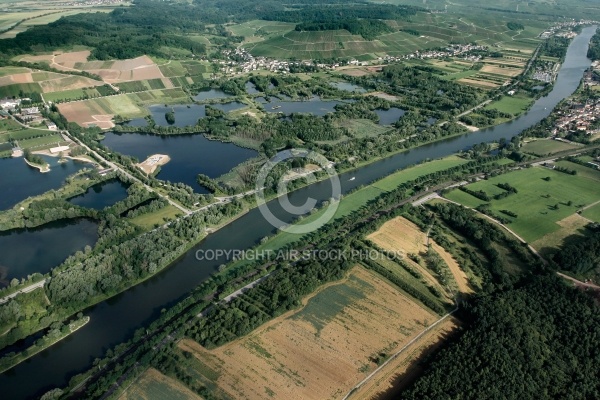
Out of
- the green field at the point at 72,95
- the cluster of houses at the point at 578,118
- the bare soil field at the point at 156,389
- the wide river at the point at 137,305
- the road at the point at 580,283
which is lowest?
the road at the point at 580,283

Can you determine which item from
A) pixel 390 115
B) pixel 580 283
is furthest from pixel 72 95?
pixel 580 283

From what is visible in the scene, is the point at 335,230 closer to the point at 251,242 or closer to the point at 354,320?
the point at 251,242

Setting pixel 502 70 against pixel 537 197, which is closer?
pixel 537 197

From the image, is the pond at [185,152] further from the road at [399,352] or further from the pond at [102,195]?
the road at [399,352]

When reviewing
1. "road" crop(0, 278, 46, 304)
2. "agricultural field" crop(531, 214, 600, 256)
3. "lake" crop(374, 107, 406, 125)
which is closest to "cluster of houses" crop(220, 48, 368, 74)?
"lake" crop(374, 107, 406, 125)

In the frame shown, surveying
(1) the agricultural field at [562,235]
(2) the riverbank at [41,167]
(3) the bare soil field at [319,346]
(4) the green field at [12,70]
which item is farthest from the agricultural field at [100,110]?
(1) the agricultural field at [562,235]

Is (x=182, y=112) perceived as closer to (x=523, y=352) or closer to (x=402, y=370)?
(x=402, y=370)

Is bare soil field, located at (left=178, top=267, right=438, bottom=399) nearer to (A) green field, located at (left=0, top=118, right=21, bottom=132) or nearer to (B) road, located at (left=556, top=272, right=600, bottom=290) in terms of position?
(B) road, located at (left=556, top=272, right=600, bottom=290)
